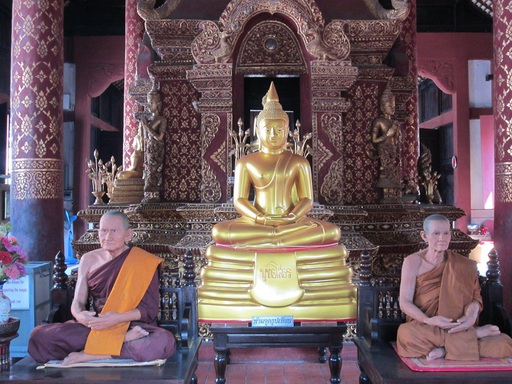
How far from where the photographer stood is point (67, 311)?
3590 millimetres

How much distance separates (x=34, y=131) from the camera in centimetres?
719

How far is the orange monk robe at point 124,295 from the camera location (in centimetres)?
312

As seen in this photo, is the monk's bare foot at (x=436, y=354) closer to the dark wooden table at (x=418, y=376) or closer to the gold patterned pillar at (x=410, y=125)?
the dark wooden table at (x=418, y=376)

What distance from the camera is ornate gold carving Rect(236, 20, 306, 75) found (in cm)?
668

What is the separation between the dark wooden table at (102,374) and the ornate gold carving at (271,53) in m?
4.27

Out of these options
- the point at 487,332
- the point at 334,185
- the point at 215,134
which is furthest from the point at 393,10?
the point at 487,332

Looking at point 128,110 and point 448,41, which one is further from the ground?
point 448,41

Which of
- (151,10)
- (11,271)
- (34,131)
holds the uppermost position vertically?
(151,10)

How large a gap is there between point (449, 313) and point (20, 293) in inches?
147

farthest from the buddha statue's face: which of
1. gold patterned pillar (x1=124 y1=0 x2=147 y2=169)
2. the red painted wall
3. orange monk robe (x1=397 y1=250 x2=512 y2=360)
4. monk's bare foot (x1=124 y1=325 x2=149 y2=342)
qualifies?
the red painted wall

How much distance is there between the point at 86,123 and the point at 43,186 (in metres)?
7.88

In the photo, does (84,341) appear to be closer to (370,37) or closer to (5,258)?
(5,258)

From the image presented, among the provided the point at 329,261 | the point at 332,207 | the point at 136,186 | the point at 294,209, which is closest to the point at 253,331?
the point at 329,261

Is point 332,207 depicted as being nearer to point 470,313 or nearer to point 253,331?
point 253,331
